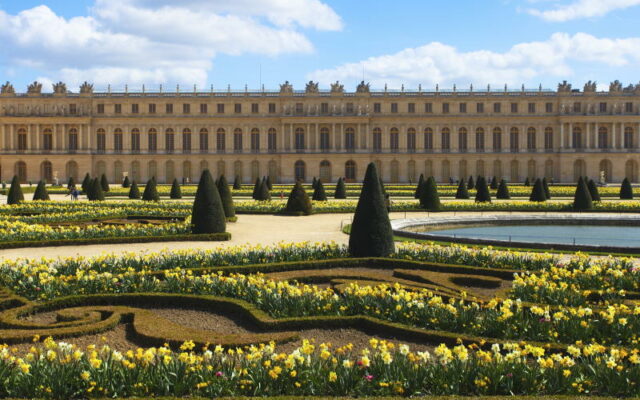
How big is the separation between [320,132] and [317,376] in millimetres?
56831

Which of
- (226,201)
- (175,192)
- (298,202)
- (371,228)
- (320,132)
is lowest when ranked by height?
(371,228)

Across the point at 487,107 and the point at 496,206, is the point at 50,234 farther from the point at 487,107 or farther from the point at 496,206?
the point at 487,107

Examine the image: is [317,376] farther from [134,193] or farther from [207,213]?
[134,193]

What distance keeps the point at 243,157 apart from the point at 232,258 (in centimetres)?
5005

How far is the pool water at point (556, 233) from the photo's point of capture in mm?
17734

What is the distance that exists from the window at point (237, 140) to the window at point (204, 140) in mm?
2486

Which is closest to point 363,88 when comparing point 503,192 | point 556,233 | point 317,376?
point 503,192

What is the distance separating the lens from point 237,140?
62.3 m

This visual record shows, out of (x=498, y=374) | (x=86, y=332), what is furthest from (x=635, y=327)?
(x=86, y=332)

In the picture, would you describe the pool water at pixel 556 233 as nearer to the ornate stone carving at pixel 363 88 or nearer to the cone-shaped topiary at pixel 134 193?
the cone-shaped topiary at pixel 134 193

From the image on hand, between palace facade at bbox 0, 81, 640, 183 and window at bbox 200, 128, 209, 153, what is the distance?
222 millimetres

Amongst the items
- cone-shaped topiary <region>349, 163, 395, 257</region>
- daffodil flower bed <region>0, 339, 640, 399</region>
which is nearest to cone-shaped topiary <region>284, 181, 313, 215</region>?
cone-shaped topiary <region>349, 163, 395, 257</region>

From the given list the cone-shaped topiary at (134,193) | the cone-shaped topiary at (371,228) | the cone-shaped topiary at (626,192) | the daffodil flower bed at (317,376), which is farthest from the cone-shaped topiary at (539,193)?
the daffodil flower bed at (317,376)

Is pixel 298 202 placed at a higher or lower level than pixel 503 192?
lower
